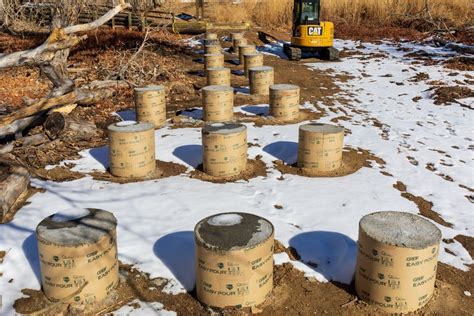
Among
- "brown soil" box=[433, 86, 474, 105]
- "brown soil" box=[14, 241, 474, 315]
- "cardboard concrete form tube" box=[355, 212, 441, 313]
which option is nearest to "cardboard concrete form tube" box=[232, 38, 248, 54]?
"brown soil" box=[433, 86, 474, 105]

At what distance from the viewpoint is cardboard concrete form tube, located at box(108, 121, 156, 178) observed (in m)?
7.20

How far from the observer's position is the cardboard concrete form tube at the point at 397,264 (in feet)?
13.6

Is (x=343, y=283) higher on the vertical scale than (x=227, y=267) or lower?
lower

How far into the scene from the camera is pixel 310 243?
5.46 m

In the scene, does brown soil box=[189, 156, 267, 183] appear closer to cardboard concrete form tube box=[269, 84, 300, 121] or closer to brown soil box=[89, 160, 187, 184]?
brown soil box=[89, 160, 187, 184]

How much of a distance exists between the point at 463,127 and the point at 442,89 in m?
3.01

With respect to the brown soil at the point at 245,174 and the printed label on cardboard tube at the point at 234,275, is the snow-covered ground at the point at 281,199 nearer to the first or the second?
the brown soil at the point at 245,174

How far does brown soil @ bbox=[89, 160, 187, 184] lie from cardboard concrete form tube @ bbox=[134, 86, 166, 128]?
2118 millimetres

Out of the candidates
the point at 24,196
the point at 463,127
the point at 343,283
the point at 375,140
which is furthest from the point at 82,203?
the point at 463,127

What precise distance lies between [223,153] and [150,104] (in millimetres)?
3230

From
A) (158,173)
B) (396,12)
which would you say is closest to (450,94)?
(158,173)

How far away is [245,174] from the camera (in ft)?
24.8

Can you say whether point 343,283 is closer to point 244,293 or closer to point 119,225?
point 244,293

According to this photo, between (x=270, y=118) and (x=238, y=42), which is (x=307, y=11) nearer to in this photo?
(x=238, y=42)
